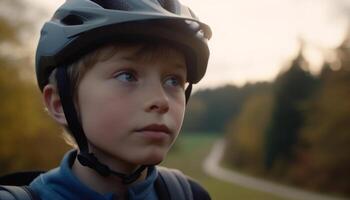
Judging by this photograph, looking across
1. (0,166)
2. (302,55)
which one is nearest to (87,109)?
(0,166)

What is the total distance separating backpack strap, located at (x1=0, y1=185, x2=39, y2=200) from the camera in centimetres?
193

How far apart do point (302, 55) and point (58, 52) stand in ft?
140

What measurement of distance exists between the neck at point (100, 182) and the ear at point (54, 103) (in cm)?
21

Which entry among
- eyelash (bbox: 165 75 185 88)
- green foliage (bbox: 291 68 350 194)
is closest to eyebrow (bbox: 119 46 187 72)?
eyelash (bbox: 165 75 185 88)

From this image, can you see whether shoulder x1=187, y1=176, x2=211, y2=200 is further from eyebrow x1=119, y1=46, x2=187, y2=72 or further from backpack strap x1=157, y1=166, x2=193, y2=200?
eyebrow x1=119, y1=46, x2=187, y2=72

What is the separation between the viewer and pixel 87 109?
2051 mm

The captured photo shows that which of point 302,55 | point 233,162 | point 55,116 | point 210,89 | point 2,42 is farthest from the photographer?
point 210,89

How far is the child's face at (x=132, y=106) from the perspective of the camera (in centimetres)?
195

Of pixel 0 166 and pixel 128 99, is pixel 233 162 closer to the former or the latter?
pixel 0 166

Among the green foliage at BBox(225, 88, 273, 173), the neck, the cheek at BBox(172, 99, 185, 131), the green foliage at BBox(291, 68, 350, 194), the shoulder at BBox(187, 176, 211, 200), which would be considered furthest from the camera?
the green foliage at BBox(225, 88, 273, 173)

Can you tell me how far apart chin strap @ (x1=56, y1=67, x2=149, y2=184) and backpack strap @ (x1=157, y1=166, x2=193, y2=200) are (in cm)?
23

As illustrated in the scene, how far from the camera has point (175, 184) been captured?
7.90 ft

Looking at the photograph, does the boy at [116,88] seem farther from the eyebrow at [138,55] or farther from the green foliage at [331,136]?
the green foliage at [331,136]

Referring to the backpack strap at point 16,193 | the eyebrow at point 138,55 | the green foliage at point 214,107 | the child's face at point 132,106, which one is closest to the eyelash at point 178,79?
the child's face at point 132,106
